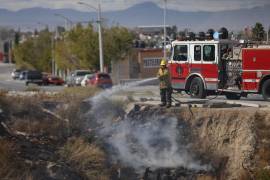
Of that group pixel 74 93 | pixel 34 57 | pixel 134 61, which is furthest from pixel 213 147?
pixel 34 57

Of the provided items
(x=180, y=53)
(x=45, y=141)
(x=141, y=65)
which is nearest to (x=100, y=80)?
(x=180, y=53)

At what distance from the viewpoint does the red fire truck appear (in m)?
25.7

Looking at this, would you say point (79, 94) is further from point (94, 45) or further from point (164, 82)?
point (94, 45)

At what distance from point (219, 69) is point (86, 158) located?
712cm

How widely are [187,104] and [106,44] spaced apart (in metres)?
46.2

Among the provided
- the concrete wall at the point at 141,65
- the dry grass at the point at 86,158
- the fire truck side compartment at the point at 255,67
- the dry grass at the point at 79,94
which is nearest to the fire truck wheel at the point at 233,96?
the fire truck side compartment at the point at 255,67

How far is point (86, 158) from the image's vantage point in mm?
23266

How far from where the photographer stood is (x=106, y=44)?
71.8 metres

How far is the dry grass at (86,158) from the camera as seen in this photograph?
890 inches

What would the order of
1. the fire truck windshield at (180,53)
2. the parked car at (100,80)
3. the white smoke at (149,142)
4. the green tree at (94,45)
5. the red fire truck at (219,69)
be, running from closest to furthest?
the white smoke at (149,142) → the red fire truck at (219,69) → the fire truck windshield at (180,53) → the parked car at (100,80) → the green tree at (94,45)

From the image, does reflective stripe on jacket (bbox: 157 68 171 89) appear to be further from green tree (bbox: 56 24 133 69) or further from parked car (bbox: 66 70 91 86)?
green tree (bbox: 56 24 133 69)

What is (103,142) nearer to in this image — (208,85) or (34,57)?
(208,85)

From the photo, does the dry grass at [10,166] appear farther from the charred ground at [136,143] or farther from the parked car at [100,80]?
the parked car at [100,80]

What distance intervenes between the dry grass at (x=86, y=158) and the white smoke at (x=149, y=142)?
54.8 inches
